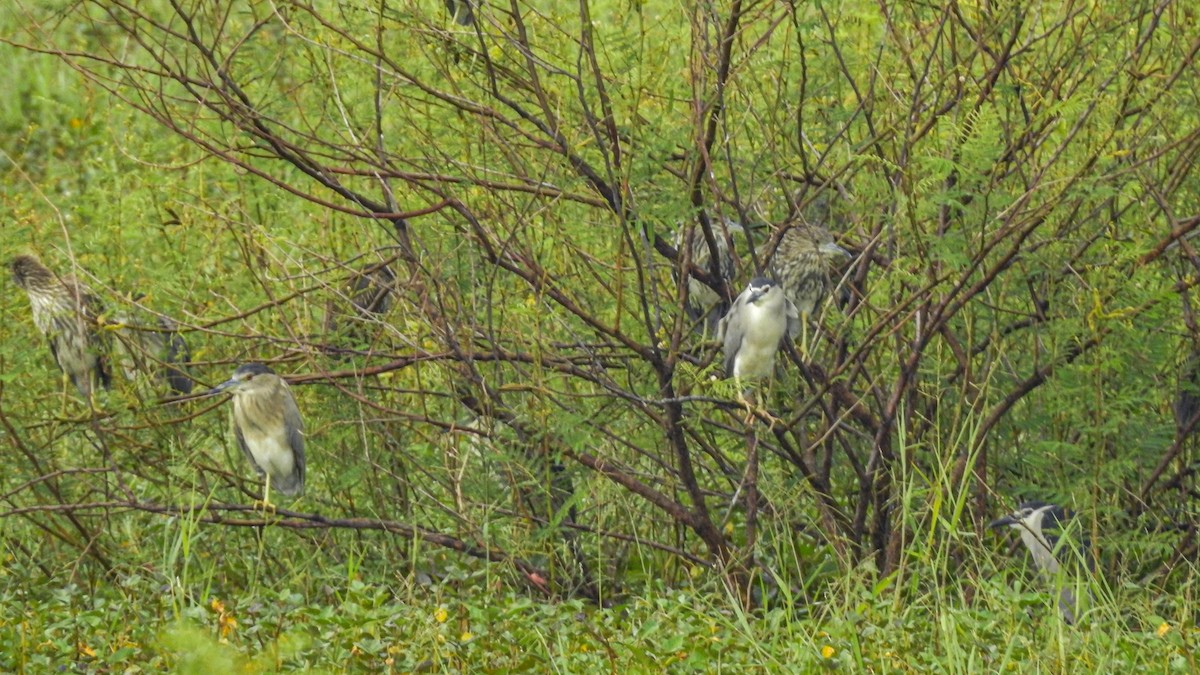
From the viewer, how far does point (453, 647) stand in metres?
4.84

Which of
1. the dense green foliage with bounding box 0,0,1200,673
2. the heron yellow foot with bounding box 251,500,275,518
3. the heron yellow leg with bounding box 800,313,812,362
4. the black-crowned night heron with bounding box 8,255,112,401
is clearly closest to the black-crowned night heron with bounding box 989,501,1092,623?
the dense green foliage with bounding box 0,0,1200,673

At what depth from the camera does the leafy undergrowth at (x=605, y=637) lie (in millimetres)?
4652

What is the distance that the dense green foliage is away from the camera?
5039 millimetres

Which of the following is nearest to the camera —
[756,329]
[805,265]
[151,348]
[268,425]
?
[756,329]

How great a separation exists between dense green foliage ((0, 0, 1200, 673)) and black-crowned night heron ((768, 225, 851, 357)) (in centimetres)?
12

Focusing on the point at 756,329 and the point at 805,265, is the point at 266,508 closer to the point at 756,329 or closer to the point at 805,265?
the point at 756,329

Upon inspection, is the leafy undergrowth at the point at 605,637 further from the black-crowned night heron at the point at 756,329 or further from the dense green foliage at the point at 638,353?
the black-crowned night heron at the point at 756,329

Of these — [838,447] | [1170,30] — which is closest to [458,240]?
[838,447]

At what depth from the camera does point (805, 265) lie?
20.2ft

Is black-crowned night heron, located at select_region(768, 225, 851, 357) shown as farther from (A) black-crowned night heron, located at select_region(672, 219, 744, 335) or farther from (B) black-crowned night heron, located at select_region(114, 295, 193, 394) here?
(B) black-crowned night heron, located at select_region(114, 295, 193, 394)

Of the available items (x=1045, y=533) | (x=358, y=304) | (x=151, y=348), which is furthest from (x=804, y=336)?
(x=151, y=348)

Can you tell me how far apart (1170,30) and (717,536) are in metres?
2.20

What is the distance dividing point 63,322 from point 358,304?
52.7 inches

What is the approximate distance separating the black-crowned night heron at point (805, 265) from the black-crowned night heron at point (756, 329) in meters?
0.23
